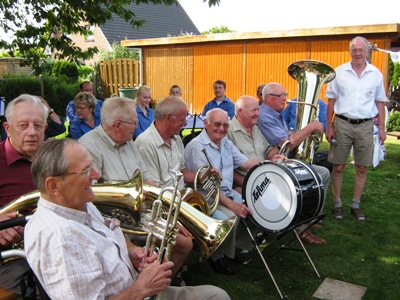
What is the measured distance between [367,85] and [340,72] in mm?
357

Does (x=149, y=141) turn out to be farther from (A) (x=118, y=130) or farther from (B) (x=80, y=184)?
(B) (x=80, y=184)

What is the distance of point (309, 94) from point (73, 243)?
12.0ft

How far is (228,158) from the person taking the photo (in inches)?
160

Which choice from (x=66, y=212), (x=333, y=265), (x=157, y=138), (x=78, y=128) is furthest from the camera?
(x=78, y=128)

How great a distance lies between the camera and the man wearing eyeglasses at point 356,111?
505 centimetres

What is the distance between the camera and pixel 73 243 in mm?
1702

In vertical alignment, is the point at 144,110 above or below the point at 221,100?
below

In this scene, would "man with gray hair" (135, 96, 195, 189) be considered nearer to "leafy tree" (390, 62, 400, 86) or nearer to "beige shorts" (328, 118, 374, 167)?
"beige shorts" (328, 118, 374, 167)

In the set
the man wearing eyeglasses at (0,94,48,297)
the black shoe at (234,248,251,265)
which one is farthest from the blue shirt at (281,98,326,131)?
the man wearing eyeglasses at (0,94,48,297)

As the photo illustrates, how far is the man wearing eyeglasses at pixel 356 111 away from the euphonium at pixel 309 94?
0.31 metres

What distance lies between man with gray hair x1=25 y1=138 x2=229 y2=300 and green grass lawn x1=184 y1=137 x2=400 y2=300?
176 cm

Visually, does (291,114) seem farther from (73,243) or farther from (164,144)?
(73,243)

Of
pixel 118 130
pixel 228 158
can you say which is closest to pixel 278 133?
pixel 228 158

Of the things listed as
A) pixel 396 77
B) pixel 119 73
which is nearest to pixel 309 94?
pixel 396 77
